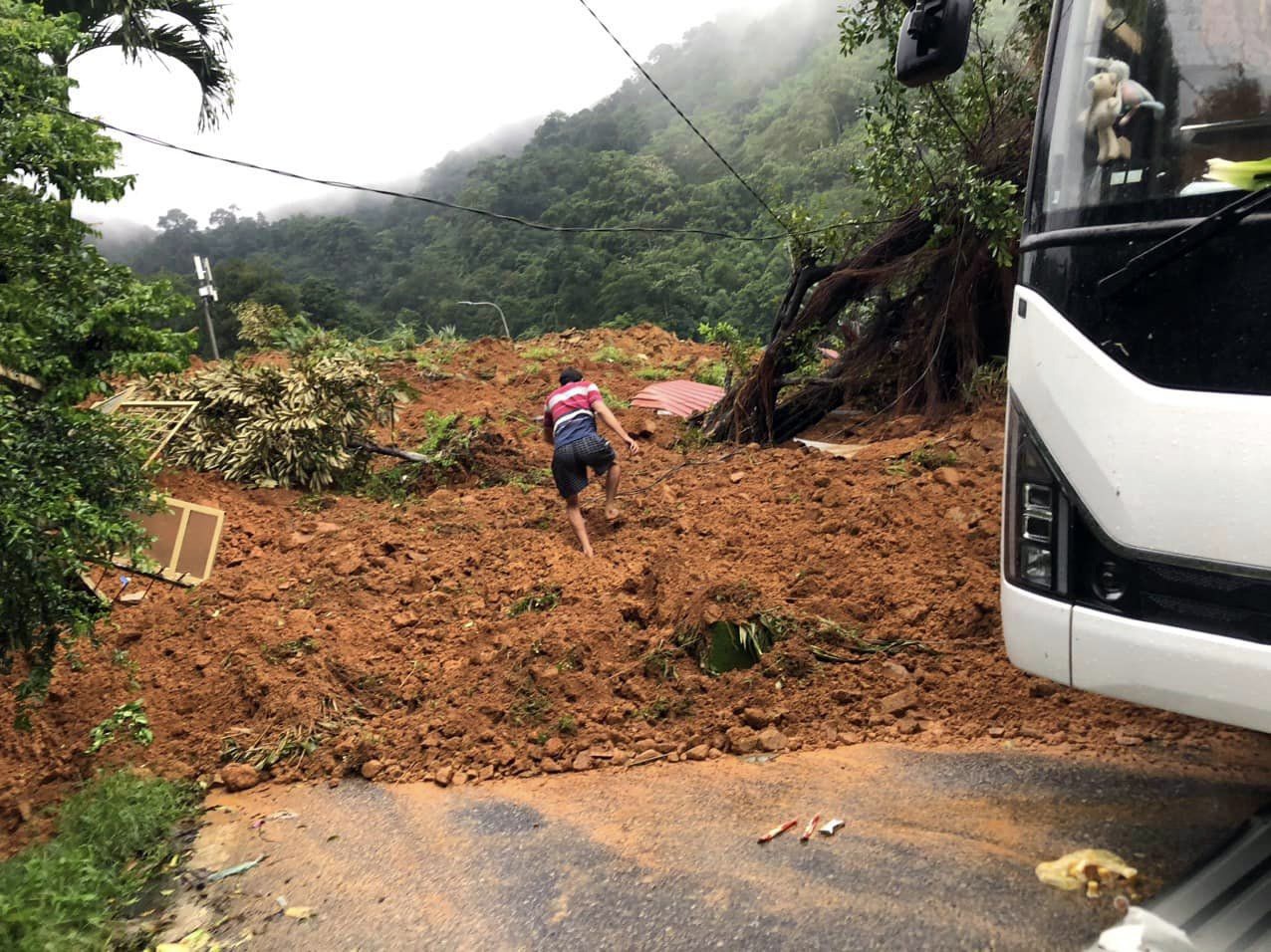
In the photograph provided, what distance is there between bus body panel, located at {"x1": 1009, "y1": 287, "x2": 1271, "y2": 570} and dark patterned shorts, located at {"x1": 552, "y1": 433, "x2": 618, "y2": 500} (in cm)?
490

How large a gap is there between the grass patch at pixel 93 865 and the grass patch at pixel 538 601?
2.17 metres

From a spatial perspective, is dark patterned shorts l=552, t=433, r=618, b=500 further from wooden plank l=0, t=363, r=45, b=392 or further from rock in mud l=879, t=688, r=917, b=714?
wooden plank l=0, t=363, r=45, b=392

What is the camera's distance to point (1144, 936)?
100 inches

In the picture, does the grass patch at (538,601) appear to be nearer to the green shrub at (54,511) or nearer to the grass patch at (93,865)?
the grass patch at (93,865)

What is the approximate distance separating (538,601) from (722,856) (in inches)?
117

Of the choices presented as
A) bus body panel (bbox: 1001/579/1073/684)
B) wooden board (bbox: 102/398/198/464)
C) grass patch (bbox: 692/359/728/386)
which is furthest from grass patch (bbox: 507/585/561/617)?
grass patch (bbox: 692/359/728/386)

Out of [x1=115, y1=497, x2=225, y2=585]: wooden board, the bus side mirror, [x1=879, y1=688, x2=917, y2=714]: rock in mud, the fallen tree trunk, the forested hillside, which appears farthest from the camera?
the forested hillside

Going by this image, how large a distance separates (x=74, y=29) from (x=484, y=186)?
1893 inches

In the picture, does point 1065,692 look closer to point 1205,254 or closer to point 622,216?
point 1205,254

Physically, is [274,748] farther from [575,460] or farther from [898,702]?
[575,460]

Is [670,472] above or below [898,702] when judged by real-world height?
above

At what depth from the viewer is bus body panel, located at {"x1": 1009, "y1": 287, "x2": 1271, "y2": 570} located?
222 cm

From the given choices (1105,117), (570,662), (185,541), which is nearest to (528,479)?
(185,541)

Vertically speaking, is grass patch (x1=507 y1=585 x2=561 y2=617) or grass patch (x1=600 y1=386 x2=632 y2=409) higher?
grass patch (x1=600 y1=386 x2=632 y2=409)
